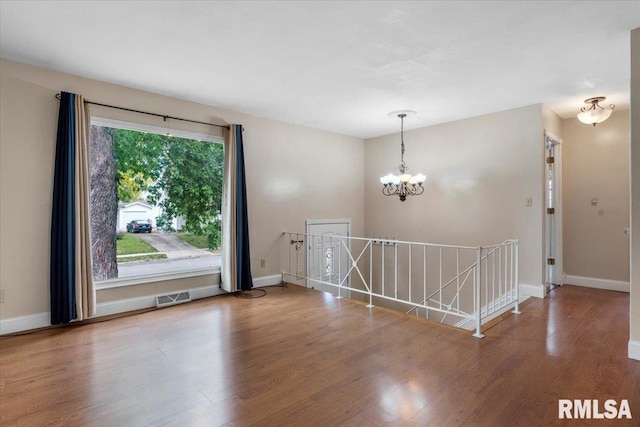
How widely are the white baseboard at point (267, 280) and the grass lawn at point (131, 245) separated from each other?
4.94 feet

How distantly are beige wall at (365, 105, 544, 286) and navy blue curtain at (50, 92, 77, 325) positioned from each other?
4342 mm

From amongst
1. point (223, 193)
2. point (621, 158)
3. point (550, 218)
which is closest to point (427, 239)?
point (550, 218)

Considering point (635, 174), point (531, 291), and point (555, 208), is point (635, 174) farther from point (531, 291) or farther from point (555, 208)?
point (555, 208)

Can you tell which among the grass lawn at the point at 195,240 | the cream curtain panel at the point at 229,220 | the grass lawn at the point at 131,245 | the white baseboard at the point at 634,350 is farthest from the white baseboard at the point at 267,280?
the white baseboard at the point at 634,350

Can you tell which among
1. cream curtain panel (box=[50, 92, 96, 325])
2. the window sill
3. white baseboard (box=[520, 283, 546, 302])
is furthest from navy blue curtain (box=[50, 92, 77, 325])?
white baseboard (box=[520, 283, 546, 302])

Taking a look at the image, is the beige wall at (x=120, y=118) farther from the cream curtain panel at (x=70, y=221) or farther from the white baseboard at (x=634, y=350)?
the white baseboard at (x=634, y=350)

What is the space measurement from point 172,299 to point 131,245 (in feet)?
2.68

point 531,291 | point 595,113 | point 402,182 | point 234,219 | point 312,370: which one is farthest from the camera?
point 402,182

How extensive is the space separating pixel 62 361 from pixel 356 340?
2.39 meters

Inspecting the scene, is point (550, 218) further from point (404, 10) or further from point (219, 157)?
point (219, 157)

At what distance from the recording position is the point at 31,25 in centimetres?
249

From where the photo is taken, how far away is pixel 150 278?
13.1 ft

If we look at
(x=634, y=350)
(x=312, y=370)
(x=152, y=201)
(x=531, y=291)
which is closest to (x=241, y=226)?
(x=152, y=201)

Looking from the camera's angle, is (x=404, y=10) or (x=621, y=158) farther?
(x=621, y=158)
